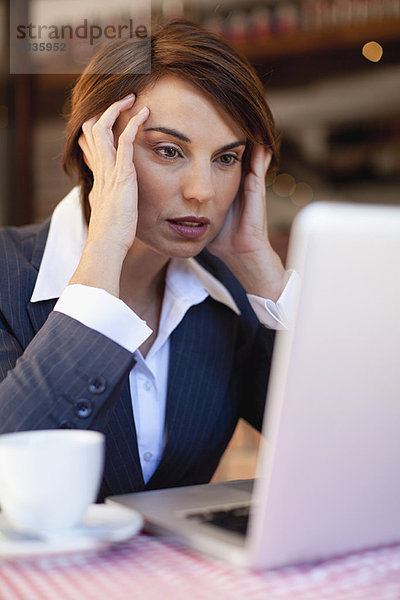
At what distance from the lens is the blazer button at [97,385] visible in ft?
2.79

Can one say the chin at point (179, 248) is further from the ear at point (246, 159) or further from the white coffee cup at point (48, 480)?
the white coffee cup at point (48, 480)

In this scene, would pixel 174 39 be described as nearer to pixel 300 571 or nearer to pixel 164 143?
pixel 164 143

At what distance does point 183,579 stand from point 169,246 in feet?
2.57

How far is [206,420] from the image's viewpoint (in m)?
1.29

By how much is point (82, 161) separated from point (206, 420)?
56 centimetres

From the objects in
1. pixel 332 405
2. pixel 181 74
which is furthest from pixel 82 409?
pixel 181 74

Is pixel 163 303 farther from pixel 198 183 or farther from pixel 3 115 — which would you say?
pixel 3 115

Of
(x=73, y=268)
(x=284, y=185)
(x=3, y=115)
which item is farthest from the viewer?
(x=3, y=115)

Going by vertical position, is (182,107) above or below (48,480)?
above

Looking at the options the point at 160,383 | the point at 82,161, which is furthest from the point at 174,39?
the point at 160,383

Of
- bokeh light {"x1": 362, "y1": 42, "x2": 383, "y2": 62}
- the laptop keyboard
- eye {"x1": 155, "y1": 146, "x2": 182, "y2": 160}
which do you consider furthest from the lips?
bokeh light {"x1": 362, "y1": 42, "x2": 383, "y2": 62}

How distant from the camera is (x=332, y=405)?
52 cm

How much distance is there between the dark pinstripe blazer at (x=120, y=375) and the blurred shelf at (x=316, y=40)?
5.39 feet

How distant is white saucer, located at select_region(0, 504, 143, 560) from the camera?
56cm
